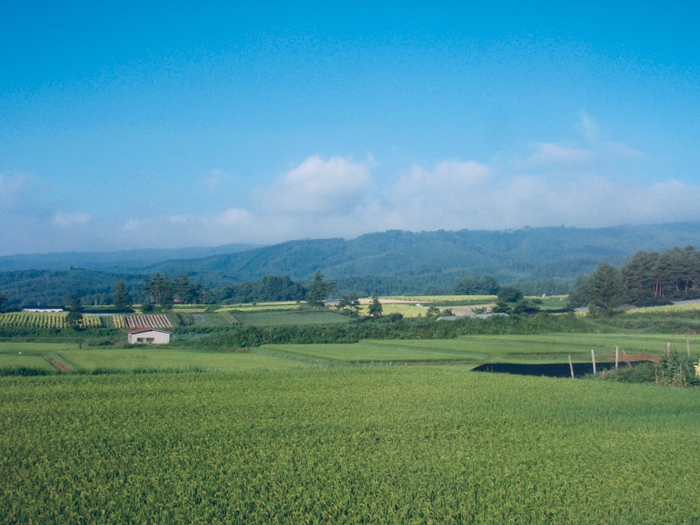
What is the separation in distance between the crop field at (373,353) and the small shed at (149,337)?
984 cm

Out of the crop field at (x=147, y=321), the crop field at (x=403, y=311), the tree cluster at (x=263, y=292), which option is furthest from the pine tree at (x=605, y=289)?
the tree cluster at (x=263, y=292)

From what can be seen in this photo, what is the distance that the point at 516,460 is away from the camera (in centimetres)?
1188

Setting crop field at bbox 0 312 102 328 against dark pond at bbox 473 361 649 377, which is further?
crop field at bbox 0 312 102 328

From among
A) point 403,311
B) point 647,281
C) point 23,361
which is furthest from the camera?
point 647,281

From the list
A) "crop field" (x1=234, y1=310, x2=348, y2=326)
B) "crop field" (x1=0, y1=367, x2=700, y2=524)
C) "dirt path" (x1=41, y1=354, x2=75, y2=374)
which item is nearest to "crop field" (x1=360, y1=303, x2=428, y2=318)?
"crop field" (x1=234, y1=310, x2=348, y2=326)

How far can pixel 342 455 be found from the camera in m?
12.0

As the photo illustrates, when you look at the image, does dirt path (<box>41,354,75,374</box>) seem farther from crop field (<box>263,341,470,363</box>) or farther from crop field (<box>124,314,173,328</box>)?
crop field (<box>124,314,173,328</box>)

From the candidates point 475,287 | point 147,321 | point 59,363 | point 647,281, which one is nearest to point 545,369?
point 59,363

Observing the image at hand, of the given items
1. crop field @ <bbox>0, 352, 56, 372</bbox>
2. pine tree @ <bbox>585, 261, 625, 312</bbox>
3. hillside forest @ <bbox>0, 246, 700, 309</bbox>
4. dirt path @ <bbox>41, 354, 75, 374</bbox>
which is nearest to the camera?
crop field @ <bbox>0, 352, 56, 372</bbox>

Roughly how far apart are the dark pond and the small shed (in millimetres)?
26493

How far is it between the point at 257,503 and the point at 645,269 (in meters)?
76.4

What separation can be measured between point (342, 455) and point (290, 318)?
54653 millimetres

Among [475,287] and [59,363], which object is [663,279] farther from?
[59,363]

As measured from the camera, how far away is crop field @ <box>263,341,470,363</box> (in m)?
33.9
